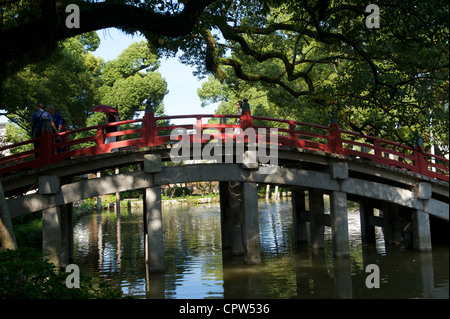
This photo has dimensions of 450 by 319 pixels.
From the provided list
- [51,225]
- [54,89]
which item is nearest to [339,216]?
[51,225]

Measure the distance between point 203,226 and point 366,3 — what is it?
17821 millimetres

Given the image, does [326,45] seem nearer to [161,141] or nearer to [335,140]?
[335,140]

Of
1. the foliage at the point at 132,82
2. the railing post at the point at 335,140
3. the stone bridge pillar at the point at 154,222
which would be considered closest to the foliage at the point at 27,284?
the stone bridge pillar at the point at 154,222

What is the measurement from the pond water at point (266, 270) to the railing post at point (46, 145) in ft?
11.9

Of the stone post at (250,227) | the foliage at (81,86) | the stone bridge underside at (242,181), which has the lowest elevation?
the stone post at (250,227)

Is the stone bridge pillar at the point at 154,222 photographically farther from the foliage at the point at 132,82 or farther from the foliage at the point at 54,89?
the foliage at the point at 132,82

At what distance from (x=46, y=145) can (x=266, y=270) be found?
23.0 feet

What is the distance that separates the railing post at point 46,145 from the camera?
1307 cm

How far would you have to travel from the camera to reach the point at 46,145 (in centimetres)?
1312

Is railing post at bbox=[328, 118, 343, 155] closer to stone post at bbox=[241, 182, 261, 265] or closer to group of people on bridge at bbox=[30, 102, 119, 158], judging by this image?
stone post at bbox=[241, 182, 261, 265]

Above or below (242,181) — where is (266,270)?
below

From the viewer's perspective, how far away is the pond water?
1090 centimetres

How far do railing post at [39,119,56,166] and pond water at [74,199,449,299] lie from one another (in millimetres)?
3622
